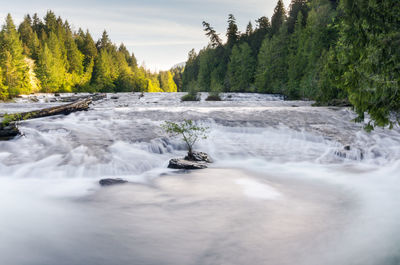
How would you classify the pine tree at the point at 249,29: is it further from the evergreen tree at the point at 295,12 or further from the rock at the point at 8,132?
the rock at the point at 8,132

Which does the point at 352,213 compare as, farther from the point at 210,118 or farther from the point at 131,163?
the point at 210,118

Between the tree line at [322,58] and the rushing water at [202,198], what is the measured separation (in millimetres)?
2265

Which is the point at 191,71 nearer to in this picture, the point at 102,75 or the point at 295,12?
the point at 102,75

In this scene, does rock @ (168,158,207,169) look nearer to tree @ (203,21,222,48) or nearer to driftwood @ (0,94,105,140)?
driftwood @ (0,94,105,140)

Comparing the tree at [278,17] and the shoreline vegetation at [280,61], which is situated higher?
the tree at [278,17]

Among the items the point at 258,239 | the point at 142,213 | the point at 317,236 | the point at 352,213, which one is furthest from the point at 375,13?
the point at 142,213

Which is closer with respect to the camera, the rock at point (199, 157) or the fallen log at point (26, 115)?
the rock at point (199, 157)

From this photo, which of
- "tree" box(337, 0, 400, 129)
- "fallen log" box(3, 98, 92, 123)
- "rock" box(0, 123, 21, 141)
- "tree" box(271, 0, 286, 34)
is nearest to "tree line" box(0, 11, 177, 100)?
"fallen log" box(3, 98, 92, 123)

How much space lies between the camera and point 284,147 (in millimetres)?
12695

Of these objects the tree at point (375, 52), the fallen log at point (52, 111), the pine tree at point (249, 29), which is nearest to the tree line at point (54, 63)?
the fallen log at point (52, 111)

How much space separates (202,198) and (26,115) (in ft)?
37.3

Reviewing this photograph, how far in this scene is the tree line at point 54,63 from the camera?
149 ft

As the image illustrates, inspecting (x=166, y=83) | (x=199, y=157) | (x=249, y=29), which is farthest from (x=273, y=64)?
(x=166, y=83)

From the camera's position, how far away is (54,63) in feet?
193
